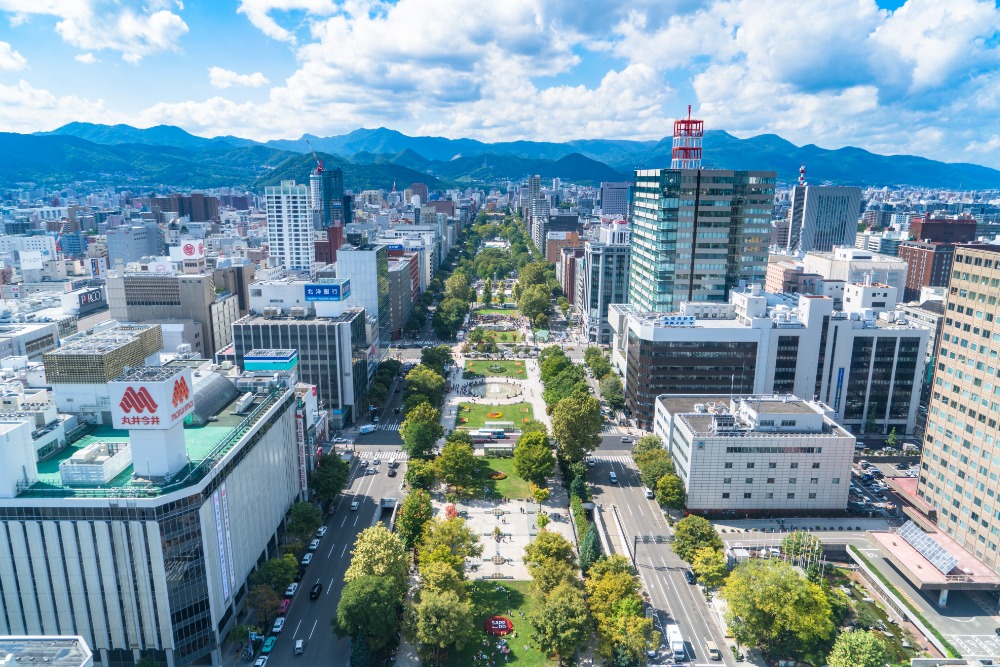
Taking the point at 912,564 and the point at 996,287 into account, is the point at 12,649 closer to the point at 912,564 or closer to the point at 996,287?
the point at 912,564

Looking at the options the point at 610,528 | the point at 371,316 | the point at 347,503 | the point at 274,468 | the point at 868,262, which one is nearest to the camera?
the point at 274,468

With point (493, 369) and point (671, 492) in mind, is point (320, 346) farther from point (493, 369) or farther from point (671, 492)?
point (671, 492)

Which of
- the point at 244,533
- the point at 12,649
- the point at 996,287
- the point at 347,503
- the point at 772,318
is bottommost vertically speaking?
the point at 347,503

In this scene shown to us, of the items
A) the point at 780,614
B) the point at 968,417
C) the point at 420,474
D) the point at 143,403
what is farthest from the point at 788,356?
the point at 143,403

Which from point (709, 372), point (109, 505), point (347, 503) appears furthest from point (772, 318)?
point (109, 505)

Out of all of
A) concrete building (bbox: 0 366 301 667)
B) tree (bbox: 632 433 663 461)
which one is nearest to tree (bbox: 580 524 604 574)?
tree (bbox: 632 433 663 461)

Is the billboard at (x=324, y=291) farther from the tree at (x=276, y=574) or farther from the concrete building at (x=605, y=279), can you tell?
the concrete building at (x=605, y=279)
